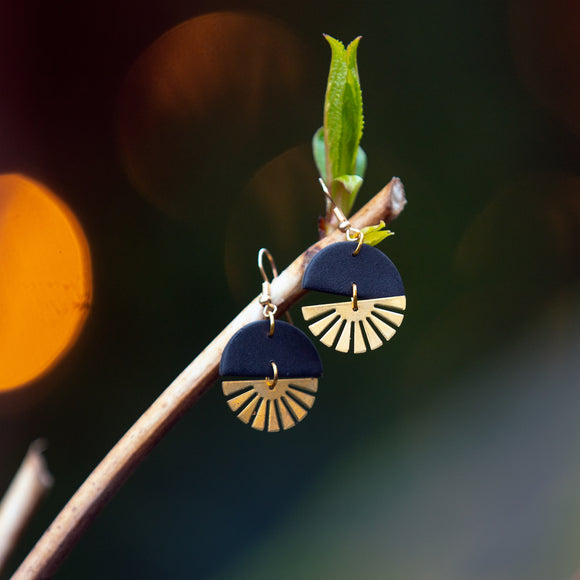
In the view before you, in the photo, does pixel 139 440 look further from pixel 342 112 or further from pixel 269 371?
pixel 342 112

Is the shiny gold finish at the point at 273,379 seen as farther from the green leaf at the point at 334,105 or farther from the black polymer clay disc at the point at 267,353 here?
the green leaf at the point at 334,105

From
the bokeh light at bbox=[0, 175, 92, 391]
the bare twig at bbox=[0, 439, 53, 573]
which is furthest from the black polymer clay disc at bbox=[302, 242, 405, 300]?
the bokeh light at bbox=[0, 175, 92, 391]

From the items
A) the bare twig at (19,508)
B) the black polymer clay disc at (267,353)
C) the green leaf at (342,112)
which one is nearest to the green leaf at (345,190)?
the green leaf at (342,112)

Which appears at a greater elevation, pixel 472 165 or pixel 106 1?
pixel 106 1

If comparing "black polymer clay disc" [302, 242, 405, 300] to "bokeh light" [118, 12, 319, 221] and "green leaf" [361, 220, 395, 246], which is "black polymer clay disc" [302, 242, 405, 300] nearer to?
"green leaf" [361, 220, 395, 246]

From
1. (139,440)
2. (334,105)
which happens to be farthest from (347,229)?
(139,440)

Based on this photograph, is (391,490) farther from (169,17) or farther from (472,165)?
(169,17)

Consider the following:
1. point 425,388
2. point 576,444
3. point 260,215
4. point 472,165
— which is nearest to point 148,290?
point 260,215

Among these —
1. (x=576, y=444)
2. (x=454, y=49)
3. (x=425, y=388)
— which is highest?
(x=454, y=49)
